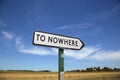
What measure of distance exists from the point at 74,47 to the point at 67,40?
0.59ft

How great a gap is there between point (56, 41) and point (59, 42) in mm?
Result: 60

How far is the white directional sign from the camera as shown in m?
3.26

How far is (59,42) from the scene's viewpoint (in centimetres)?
346

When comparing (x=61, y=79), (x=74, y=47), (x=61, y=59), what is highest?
(x=74, y=47)

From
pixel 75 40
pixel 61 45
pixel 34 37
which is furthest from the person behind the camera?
pixel 75 40

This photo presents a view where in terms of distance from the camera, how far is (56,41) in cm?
342

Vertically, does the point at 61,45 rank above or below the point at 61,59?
above

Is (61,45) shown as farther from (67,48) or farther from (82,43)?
(82,43)

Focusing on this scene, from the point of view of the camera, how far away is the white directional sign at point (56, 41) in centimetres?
326

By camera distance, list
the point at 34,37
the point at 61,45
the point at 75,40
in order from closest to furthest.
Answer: the point at 34,37 < the point at 61,45 < the point at 75,40

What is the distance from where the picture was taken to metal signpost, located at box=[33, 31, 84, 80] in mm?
3246

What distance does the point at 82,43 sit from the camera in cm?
374

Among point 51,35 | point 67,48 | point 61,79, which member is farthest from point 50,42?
point 61,79

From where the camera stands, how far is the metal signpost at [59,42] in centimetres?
325
